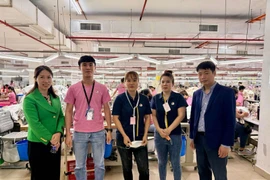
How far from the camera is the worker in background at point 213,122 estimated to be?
1.65 meters

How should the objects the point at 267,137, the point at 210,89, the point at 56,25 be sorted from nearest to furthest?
the point at 210,89 → the point at 267,137 → the point at 56,25

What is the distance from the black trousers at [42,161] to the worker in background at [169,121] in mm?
1048

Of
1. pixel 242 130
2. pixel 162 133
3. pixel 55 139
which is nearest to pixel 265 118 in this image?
pixel 242 130

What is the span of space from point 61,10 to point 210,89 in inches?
159

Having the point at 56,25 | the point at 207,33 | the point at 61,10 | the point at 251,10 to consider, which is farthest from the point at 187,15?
the point at 56,25

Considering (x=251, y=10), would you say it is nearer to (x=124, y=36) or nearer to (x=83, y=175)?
(x=124, y=36)

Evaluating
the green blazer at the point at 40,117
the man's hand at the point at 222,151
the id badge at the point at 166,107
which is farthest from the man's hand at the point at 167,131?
the green blazer at the point at 40,117

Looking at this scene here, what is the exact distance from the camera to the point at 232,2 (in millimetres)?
3979

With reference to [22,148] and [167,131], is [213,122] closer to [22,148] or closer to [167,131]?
[167,131]

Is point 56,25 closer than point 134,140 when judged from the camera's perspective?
No

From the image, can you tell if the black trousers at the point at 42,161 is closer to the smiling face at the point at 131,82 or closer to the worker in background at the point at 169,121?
the smiling face at the point at 131,82

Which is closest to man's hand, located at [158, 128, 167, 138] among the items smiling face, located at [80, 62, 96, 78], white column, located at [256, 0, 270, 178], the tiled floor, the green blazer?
smiling face, located at [80, 62, 96, 78]

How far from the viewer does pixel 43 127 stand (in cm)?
171

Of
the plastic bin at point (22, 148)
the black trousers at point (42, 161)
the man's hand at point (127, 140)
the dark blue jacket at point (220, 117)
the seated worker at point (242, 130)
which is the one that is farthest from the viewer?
the seated worker at point (242, 130)
